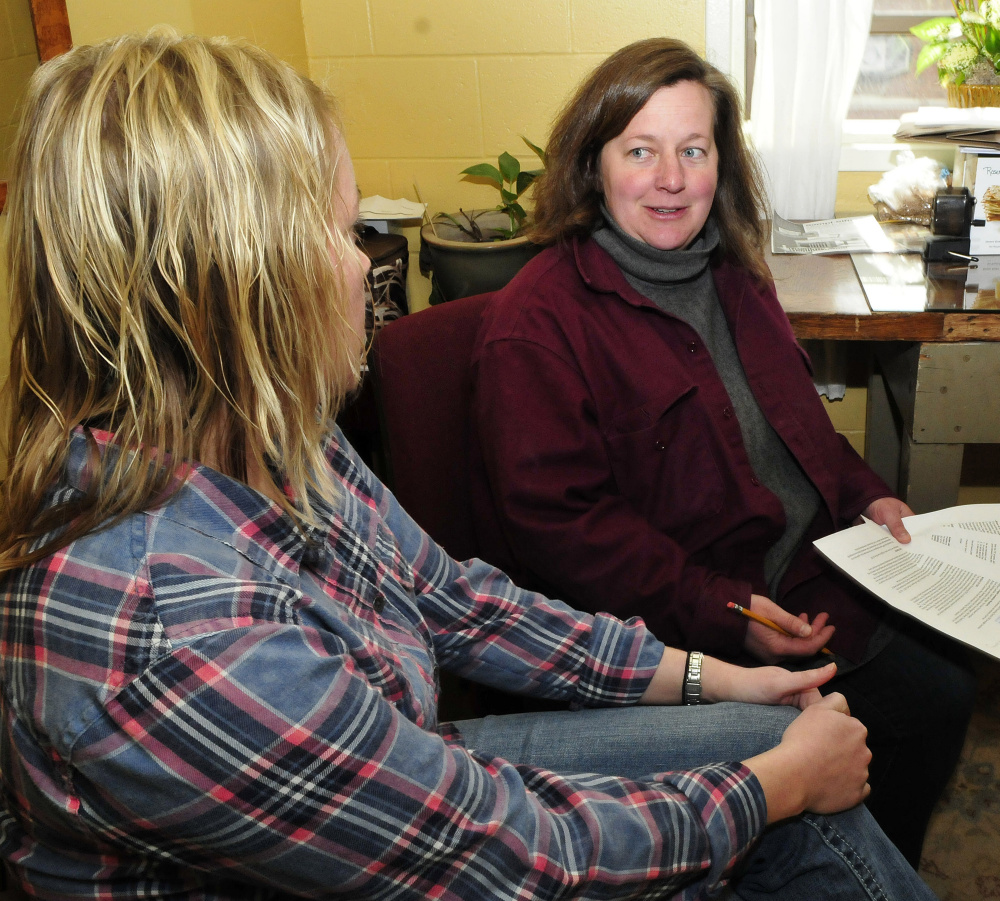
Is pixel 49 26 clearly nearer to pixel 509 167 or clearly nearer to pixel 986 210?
pixel 509 167

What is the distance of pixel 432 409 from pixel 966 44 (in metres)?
1.62

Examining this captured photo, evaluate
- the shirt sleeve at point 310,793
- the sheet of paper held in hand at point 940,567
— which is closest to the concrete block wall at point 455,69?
the sheet of paper held in hand at point 940,567

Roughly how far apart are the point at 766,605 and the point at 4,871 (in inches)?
37.2

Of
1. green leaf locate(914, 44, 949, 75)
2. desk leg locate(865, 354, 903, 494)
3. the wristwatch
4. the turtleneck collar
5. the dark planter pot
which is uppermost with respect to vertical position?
green leaf locate(914, 44, 949, 75)

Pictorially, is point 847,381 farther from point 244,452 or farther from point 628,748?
point 244,452

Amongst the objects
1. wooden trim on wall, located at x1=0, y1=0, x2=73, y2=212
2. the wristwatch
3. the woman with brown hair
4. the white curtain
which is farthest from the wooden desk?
wooden trim on wall, located at x1=0, y1=0, x2=73, y2=212

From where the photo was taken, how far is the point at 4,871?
92 centimetres

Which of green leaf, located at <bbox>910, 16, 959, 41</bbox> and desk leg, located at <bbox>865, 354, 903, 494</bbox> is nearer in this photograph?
green leaf, located at <bbox>910, 16, 959, 41</bbox>

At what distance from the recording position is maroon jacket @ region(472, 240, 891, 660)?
1275mm

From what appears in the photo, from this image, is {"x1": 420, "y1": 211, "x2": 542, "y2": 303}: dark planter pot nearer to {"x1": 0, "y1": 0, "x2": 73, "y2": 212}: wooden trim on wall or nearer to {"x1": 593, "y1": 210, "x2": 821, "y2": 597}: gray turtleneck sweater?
{"x1": 593, "y1": 210, "x2": 821, "y2": 597}: gray turtleneck sweater

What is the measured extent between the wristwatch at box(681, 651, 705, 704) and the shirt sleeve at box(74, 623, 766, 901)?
316 millimetres

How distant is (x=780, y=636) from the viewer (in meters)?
1.29

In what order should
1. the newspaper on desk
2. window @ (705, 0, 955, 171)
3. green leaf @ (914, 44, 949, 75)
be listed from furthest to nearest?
window @ (705, 0, 955, 171) < green leaf @ (914, 44, 949, 75) < the newspaper on desk

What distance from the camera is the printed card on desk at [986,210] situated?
1882mm
